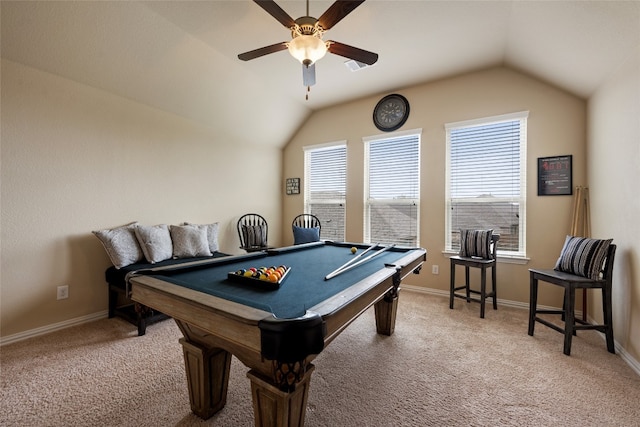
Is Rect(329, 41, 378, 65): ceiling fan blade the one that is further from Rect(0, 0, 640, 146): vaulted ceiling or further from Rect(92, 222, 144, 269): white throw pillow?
Rect(92, 222, 144, 269): white throw pillow

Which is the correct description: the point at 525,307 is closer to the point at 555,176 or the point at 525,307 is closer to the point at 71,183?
the point at 555,176

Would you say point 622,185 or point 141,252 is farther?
point 141,252

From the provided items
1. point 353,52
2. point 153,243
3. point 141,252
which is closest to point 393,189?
point 353,52

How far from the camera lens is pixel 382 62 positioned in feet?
10.4

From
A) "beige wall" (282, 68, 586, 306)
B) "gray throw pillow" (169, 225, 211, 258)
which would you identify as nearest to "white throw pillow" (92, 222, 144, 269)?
"gray throw pillow" (169, 225, 211, 258)

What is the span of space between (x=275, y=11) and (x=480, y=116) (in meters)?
2.84

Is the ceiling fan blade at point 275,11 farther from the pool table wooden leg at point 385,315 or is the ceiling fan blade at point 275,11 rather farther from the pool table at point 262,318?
the pool table wooden leg at point 385,315

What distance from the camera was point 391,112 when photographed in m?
3.94

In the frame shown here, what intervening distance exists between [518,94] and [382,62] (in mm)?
1651

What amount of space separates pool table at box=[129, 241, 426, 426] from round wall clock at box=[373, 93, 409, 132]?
2679 mm

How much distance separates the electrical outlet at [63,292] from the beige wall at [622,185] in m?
4.80

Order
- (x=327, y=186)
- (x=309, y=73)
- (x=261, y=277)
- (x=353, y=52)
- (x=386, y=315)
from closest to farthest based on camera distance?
(x=261, y=277), (x=353, y=52), (x=309, y=73), (x=386, y=315), (x=327, y=186)

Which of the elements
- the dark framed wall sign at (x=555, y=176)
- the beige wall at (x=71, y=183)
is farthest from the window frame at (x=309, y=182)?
the dark framed wall sign at (x=555, y=176)

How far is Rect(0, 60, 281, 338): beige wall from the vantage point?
2.29 m
